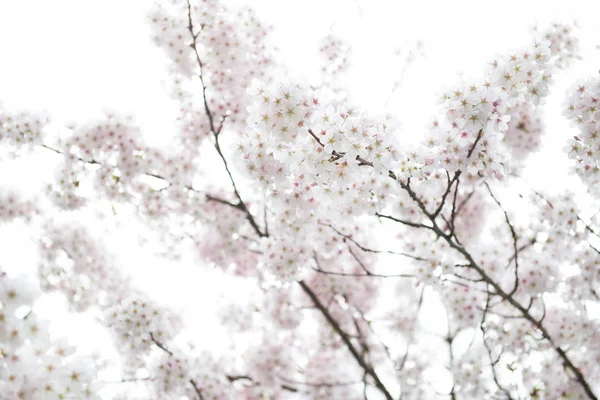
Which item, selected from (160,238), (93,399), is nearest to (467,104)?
(93,399)

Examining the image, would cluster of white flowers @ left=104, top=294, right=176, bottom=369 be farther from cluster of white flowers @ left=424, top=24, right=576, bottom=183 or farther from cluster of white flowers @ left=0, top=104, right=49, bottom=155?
cluster of white flowers @ left=424, top=24, right=576, bottom=183

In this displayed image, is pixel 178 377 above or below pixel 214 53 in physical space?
below

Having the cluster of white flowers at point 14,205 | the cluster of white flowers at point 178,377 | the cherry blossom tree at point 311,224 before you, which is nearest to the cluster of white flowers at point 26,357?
the cherry blossom tree at point 311,224

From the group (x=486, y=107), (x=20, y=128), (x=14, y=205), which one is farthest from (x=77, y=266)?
(x=486, y=107)

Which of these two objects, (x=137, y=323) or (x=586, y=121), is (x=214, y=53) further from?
(x=586, y=121)

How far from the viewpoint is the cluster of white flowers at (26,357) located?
2.27 m

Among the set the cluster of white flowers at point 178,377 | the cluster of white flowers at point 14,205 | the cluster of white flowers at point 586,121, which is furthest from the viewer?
the cluster of white flowers at point 14,205

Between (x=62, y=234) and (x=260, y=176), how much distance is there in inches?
185

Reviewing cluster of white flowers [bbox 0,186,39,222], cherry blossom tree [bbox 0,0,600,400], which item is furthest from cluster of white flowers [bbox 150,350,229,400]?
cluster of white flowers [bbox 0,186,39,222]

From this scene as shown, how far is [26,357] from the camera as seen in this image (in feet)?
7.58

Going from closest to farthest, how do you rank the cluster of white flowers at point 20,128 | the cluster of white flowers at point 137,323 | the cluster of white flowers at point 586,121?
the cluster of white flowers at point 586,121 → the cluster of white flowers at point 137,323 → the cluster of white flowers at point 20,128

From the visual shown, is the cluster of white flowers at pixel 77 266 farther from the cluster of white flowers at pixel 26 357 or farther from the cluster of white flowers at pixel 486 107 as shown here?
the cluster of white flowers at pixel 486 107

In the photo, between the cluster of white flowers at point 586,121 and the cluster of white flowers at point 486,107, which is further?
the cluster of white flowers at point 586,121

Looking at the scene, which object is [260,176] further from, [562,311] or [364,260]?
[562,311]
